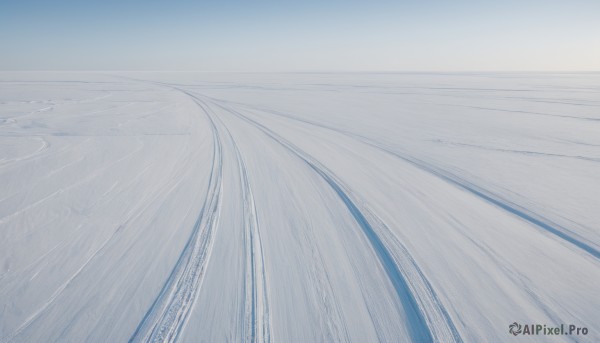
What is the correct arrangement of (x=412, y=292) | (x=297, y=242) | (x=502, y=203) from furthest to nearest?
1. (x=502, y=203)
2. (x=297, y=242)
3. (x=412, y=292)

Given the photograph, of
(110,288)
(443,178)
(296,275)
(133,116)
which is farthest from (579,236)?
(133,116)

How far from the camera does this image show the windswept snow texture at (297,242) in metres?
2.53

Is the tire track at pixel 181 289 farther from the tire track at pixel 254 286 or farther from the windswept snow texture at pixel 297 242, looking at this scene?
the tire track at pixel 254 286

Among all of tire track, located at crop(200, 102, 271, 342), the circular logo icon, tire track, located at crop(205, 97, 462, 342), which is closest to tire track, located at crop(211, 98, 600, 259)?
the circular logo icon

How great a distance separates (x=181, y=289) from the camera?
2.88 meters

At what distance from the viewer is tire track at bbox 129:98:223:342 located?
2.43m

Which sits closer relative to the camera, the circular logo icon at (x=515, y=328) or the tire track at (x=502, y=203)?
the circular logo icon at (x=515, y=328)

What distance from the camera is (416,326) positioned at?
8.10ft

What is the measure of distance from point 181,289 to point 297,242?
4.42 feet

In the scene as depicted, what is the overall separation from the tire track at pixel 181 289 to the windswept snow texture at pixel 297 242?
0.02m

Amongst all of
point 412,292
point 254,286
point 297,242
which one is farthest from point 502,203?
point 254,286

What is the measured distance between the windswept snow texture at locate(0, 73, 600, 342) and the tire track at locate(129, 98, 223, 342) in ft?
0.05

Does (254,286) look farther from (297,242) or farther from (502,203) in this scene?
(502,203)

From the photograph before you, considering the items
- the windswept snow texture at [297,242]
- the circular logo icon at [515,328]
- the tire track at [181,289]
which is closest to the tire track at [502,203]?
the windswept snow texture at [297,242]
